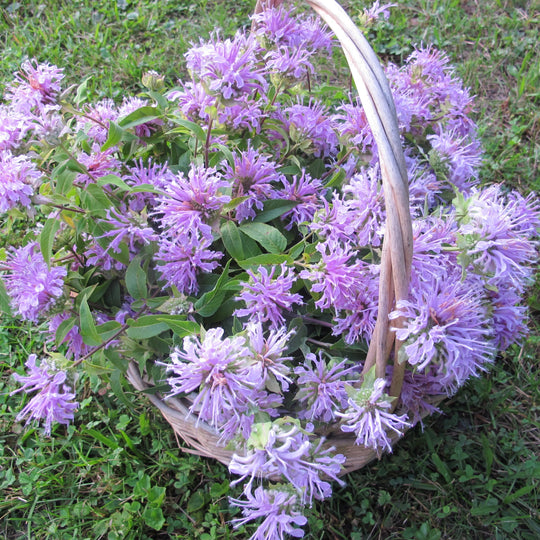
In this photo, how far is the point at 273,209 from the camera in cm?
104

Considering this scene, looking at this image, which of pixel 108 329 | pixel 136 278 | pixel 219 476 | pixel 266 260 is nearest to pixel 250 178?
pixel 266 260

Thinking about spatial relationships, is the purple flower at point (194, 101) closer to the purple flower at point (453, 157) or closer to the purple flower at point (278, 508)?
the purple flower at point (453, 157)

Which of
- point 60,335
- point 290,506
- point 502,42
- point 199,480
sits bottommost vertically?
point 199,480

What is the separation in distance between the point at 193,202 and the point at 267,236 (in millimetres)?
167

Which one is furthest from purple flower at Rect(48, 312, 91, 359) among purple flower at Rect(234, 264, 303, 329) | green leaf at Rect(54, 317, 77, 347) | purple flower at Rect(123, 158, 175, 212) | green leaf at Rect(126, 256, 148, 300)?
purple flower at Rect(234, 264, 303, 329)

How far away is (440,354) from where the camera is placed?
0.79 meters

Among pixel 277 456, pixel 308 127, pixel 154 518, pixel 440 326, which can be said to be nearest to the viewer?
pixel 277 456

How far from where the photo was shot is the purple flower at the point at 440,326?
771 millimetres

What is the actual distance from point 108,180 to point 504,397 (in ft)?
3.56

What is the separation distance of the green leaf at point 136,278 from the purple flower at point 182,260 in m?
0.03

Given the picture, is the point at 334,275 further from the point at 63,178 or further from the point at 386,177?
the point at 63,178

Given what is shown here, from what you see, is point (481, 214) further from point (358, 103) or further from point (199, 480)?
point (199, 480)

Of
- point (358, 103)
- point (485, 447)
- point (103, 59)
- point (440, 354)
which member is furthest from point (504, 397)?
point (103, 59)

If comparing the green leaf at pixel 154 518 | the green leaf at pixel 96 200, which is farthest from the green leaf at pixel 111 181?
the green leaf at pixel 154 518
